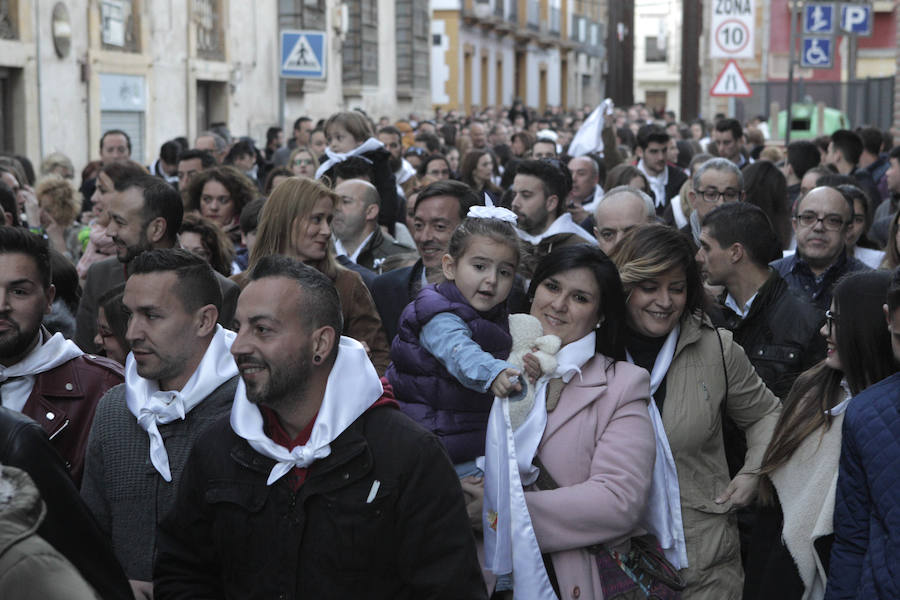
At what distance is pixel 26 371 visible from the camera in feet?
13.1

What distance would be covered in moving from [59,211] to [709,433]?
6137 mm

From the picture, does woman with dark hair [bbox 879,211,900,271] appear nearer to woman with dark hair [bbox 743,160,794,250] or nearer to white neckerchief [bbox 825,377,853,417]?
woman with dark hair [bbox 743,160,794,250]

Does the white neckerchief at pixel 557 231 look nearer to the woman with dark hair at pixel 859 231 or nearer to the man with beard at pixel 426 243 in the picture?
the man with beard at pixel 426 243

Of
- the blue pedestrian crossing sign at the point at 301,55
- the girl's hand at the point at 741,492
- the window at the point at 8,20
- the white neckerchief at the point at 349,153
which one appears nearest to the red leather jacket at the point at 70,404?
the girl's hand at the point at 741,492

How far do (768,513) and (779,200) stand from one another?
427cm

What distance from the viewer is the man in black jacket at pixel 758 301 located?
16.2ft

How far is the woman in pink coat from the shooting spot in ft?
11.9

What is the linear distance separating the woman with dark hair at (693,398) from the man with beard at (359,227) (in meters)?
2.80

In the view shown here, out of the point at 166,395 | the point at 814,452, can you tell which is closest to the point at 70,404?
the point at 166,395

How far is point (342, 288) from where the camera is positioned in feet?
17.8

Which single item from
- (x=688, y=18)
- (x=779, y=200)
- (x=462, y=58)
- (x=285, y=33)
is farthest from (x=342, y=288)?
(x=462, y=58)

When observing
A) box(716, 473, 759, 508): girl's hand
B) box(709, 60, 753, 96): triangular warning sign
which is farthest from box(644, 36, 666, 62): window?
box(716, 473, 759, 508): girl's hand

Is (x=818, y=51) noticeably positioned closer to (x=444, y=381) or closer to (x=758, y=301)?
(x=758, y=301)

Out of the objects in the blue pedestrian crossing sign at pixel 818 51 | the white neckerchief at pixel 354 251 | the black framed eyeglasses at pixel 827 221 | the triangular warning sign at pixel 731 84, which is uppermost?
the blue pedestrian crossing sign at pixel 818 51
